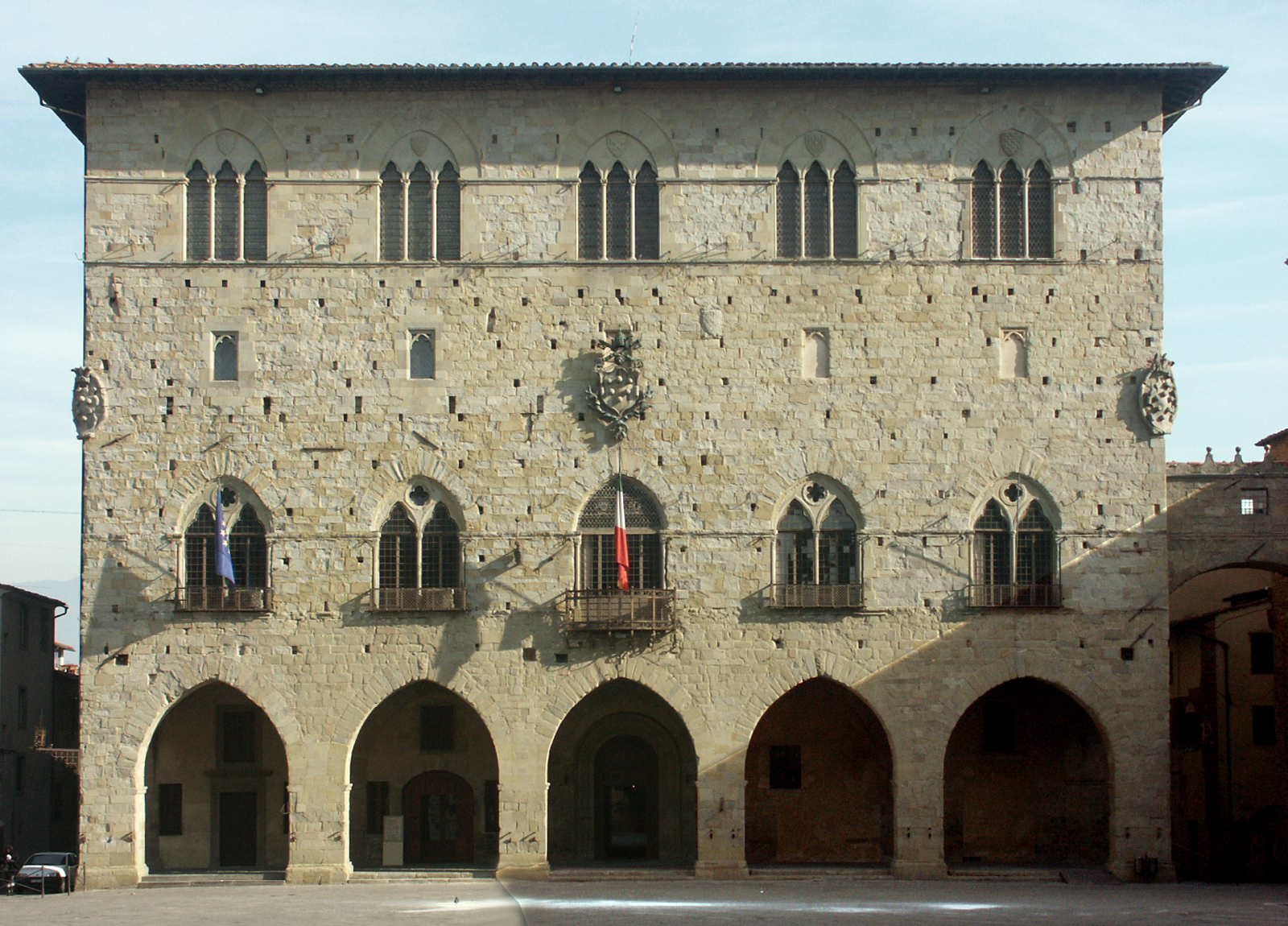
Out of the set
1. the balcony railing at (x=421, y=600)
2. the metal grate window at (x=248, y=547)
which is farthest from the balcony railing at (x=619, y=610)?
the metal grate window at (x=248, y=547)

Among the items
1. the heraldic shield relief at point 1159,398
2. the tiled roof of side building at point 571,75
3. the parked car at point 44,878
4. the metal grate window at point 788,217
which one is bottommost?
the parked car at point 44,878

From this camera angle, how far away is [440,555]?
32969 millimetres

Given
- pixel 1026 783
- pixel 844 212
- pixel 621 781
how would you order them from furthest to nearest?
1. pixel 621 781
2. pixel 1026 783
3. pixel 844 212

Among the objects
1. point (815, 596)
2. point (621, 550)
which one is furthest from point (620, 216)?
point (815, 596)

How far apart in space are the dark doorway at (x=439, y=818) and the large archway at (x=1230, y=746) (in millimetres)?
17006

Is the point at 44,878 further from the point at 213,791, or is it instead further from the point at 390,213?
the point at 390,213

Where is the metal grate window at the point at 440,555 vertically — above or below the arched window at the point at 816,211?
below

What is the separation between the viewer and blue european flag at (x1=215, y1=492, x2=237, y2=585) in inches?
1267

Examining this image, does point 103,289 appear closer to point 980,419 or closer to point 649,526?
point 649,526

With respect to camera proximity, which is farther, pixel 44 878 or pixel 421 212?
pixel 421 212

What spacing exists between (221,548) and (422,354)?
556cm

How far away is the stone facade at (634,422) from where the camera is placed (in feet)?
107

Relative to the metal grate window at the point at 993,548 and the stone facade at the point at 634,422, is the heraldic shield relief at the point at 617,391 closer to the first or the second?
the stone facade at the point at 634,422

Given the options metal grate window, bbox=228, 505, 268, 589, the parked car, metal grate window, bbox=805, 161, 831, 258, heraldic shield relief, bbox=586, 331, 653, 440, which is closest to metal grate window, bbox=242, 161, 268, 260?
metal grate window, bbox=228, 505, 268, 589
